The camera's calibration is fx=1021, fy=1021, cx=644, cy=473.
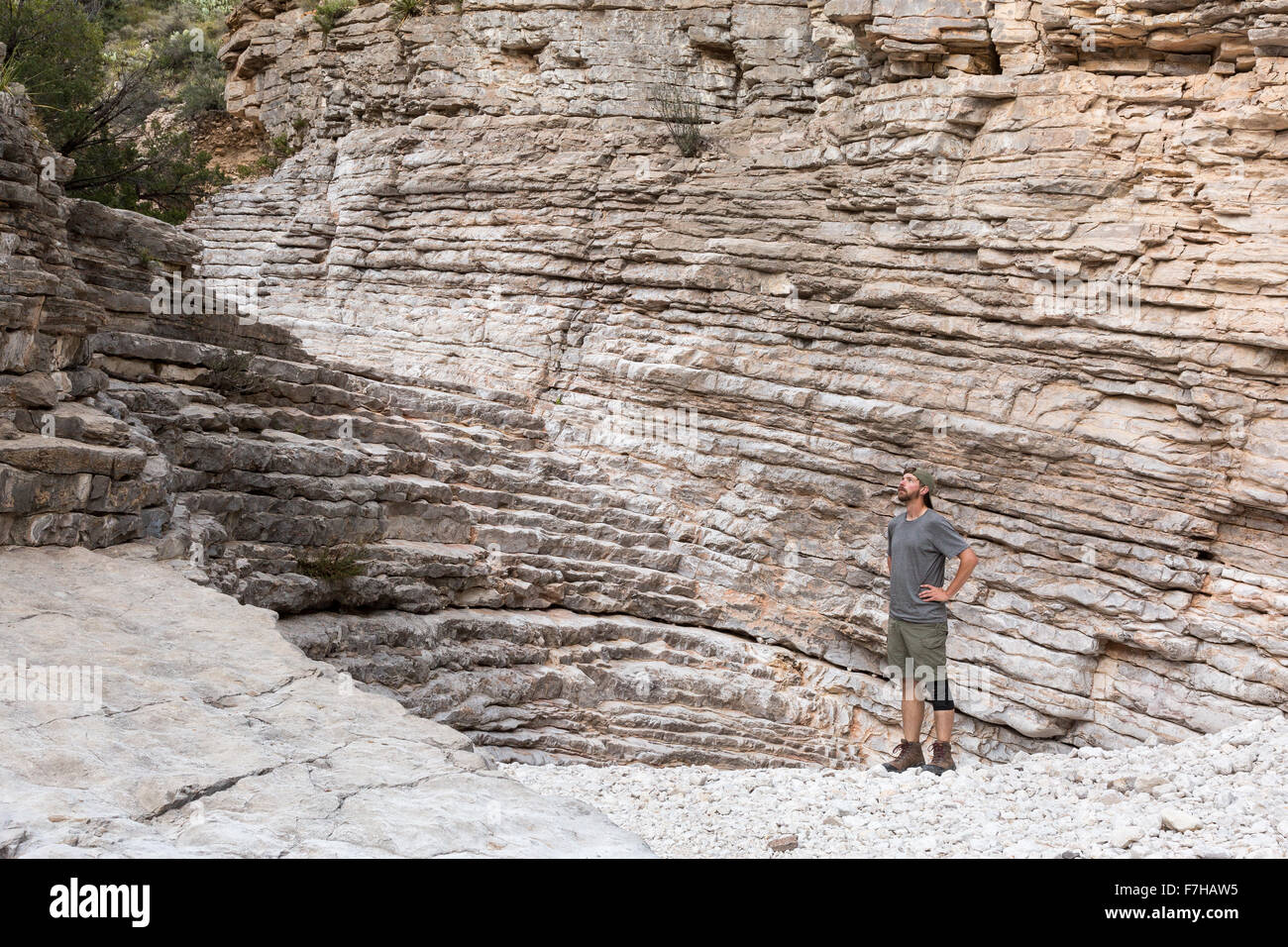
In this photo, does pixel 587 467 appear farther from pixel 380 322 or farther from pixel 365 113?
pixel 365 113

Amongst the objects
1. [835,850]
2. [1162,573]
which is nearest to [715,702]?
[1162,573]

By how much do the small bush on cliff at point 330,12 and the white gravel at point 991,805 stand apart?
1639 centimetres

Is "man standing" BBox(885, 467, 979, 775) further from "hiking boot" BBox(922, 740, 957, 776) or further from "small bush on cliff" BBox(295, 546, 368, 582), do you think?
"small bush on cliff" BBox(295, 546, 368, 582)

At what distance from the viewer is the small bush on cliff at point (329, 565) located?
337 inches

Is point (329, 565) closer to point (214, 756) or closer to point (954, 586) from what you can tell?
point (214, 756)

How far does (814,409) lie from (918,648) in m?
4.81

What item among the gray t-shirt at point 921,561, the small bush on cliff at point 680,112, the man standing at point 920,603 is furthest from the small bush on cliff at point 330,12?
the gray t-shirt at point 921,561

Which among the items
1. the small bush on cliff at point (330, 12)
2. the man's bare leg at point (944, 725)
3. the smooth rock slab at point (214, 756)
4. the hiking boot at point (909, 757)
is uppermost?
the small bush on cliff at point (330, 12)

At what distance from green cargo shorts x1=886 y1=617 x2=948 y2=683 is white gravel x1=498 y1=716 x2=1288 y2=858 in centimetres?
74

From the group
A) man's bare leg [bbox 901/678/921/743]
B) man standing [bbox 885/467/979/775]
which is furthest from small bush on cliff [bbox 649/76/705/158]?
man's bare leg [bbox 901/678/921/743]

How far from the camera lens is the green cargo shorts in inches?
278

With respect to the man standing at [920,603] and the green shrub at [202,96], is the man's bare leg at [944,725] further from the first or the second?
the green shrub at [202,96]

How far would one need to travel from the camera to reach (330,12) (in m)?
18.8

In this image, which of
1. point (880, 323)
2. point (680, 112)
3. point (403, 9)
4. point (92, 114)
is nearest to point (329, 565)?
point (880, 323)
